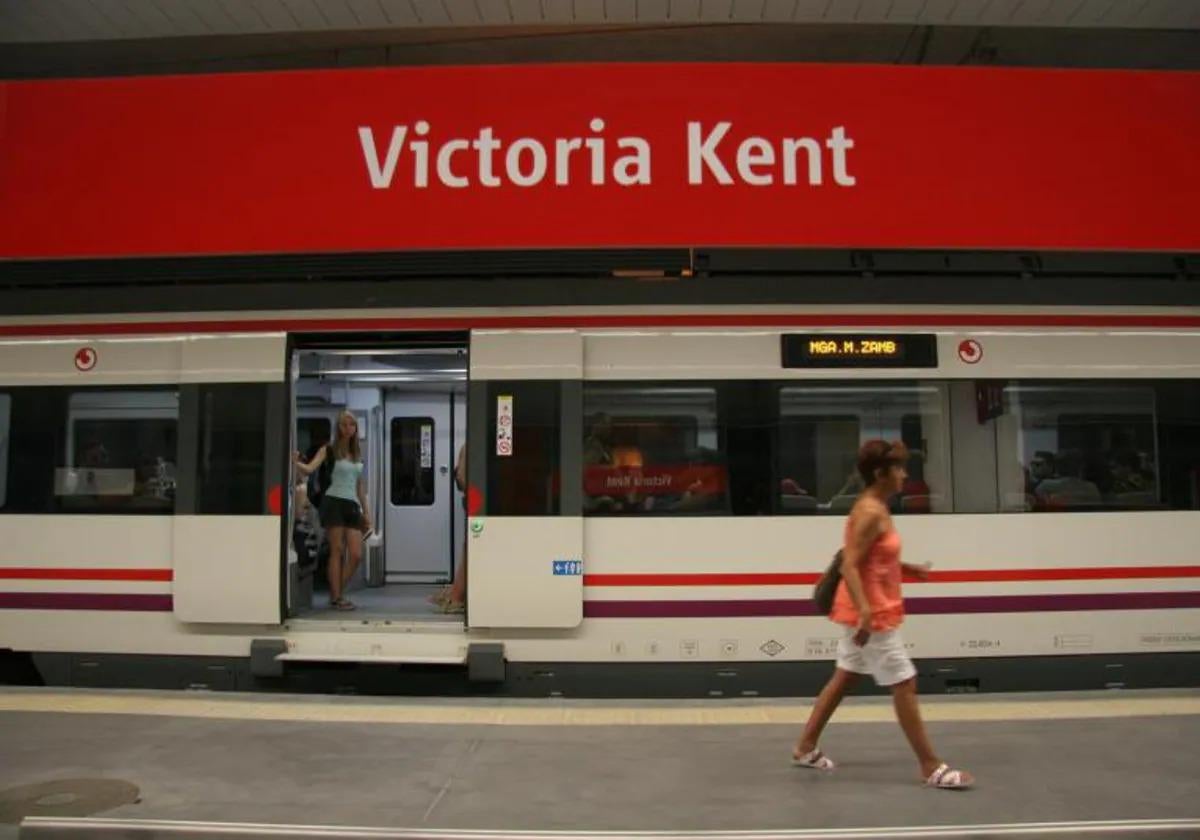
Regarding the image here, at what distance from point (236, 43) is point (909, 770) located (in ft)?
28.7

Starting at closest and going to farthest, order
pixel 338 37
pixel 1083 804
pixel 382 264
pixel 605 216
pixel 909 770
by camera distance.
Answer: pixel 1083 804, pixel 909 770, pixel 605 216, pixel 382 264, pixel 338 37

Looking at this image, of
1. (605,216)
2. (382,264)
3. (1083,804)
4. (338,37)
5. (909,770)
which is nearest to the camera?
(1083,804)

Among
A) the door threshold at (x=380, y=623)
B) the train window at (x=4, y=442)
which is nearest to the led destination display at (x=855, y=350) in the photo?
the door threshold at (x=380, y=623)

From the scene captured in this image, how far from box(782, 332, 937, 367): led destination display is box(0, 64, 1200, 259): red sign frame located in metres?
0.68

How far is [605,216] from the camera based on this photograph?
538cm

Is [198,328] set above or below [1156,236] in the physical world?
below

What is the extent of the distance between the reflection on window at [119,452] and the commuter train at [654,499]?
0.02 m

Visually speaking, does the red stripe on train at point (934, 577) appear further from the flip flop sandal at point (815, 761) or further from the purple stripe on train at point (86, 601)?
the purple stripe on train at point (86, 601)

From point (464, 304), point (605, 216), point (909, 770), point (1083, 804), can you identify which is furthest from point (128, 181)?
point (1083, 804)

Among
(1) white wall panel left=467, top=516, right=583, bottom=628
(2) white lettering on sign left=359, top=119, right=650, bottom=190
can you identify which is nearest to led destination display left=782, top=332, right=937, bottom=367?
(2) white lettering on sign left=359, top=119, right=650, bottom=190

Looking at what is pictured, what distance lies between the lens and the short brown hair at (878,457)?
12.8 feet

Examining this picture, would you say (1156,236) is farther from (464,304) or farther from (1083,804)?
(464,304)

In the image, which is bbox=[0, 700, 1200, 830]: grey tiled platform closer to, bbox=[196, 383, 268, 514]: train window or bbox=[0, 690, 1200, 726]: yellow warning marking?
bbox=[0, 690, 1200, 726]: yellow warning marking

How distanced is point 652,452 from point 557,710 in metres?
1.68
